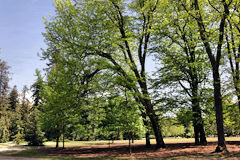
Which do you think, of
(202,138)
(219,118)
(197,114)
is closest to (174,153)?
(219,118)

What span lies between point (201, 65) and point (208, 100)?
3.37 meters

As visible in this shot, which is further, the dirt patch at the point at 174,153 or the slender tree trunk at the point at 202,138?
the slender tree trunk at the point at 202,138

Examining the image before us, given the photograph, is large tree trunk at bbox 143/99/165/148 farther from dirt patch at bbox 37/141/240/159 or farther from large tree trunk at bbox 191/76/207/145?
large tree trunk at bbox 191/76/207/145

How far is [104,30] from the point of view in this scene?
1738cm

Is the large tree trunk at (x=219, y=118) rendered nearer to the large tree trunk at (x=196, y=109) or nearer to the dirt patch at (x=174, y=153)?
the dirt patch at (x=174, y=153)

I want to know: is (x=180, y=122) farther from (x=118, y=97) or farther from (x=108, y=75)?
(x=108, y=75)

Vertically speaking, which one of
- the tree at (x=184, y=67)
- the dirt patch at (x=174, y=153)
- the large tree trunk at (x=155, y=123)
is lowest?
the dirt patch at (x=174, y=153)

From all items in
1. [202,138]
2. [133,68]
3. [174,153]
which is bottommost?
[174,153]

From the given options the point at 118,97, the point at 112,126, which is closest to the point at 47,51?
the point at 118,97

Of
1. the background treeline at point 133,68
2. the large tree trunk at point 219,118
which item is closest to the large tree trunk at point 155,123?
the background treeline at point 133,68

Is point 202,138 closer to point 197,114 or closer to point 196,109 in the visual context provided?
point 197,114

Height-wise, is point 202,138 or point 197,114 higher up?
point 197,114

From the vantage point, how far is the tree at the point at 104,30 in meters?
16.5

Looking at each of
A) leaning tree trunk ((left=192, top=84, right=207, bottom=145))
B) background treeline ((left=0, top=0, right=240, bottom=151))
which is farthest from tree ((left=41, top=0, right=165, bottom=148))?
leaning tree trunk ((left=192, top=84, right=207, bottom=145))
